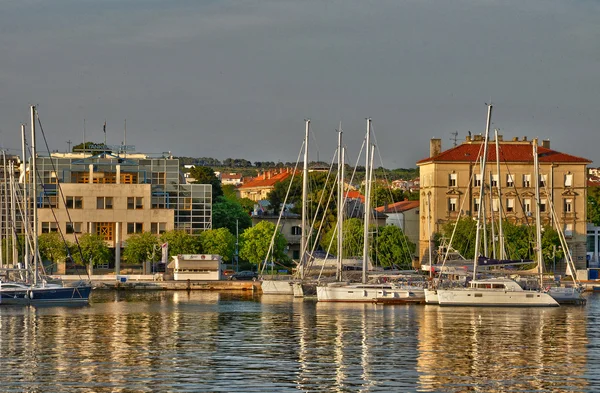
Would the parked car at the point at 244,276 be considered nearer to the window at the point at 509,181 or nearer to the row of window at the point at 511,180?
the row of window at the point at 511,180

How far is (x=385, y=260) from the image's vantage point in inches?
4727

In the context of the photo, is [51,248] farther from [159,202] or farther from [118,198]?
[159,202]

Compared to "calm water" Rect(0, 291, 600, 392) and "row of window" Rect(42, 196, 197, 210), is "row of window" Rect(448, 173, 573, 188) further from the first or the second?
"calm water" Rect(0, 291, 600, 392)

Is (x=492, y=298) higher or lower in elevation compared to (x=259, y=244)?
lower

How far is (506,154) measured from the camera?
133 meters

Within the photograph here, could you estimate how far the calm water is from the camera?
44.4m

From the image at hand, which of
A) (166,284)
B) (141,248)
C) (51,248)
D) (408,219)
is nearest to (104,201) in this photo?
(141,248)

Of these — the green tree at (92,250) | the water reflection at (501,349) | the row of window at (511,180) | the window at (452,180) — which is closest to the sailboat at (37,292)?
the water reflection at (501,349)

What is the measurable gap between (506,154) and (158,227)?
35.6 m

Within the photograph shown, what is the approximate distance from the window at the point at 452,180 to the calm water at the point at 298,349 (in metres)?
47.6

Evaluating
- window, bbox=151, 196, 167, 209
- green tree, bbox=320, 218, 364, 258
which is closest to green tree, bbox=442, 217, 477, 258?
green tree, bbox=320, 218, 364, 258

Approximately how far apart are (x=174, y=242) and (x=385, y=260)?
1915 cm

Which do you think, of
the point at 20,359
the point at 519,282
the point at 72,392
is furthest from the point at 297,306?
the point at 72,392

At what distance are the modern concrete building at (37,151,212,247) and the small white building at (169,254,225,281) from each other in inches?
531
